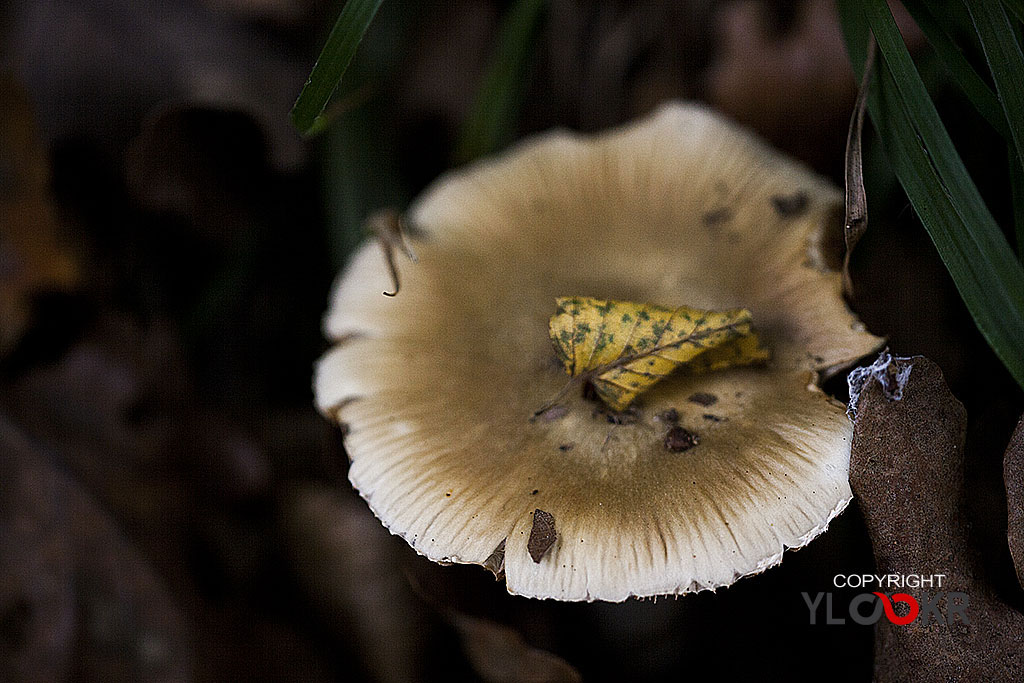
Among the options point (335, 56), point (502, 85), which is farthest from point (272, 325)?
point (335, 56)

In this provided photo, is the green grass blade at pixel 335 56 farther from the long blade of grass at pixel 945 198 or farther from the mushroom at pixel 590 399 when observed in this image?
the long blade of grass at pixel 945 198

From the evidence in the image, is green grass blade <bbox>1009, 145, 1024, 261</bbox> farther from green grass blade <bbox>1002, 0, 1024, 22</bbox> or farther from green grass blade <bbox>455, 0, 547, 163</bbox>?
green grass blade <bbox>455, 0, 547, 163</bbox>

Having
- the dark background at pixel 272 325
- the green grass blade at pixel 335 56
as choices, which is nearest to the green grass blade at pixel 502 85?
the dark background at pixel 272 325

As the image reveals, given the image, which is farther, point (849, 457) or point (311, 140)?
point (311, 140)

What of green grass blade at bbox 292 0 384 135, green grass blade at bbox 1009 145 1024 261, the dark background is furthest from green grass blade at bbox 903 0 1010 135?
green grass blade at bbox 292 0 384 135

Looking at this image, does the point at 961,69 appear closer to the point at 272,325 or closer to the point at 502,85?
the point at 502,85

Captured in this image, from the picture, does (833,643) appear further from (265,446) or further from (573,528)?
(265,446)

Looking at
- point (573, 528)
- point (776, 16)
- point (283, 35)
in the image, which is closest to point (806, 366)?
point (573, 528)
